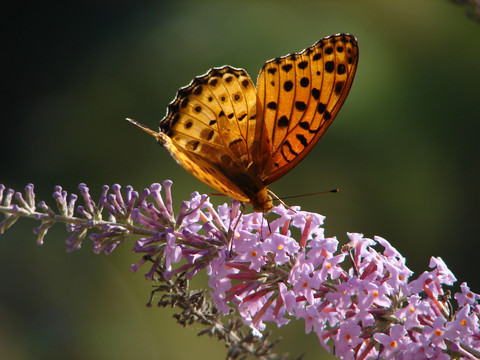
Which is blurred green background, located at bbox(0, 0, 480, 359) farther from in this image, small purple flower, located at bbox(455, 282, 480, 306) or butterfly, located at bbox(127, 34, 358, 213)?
small purple flower, located at bbox(455, 282, 480, 306)

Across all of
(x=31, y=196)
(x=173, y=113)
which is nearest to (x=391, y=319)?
(x=173, y=113)

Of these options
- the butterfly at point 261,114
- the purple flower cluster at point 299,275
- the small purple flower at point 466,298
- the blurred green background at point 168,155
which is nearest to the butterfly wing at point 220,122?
the butterfly at point 261,114

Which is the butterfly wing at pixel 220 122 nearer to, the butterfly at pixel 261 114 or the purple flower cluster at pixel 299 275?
the butterfly at pixel 261 114

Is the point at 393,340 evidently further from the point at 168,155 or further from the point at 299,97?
the point at 168,155

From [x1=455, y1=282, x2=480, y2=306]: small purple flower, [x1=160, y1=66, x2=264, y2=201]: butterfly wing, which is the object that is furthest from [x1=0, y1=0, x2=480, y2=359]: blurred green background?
[x1=455, y1=282, x2=480, y2=306]: small purple flower

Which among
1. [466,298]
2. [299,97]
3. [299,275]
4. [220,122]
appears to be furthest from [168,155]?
[466,298]

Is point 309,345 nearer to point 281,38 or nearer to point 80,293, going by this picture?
point 80,293
